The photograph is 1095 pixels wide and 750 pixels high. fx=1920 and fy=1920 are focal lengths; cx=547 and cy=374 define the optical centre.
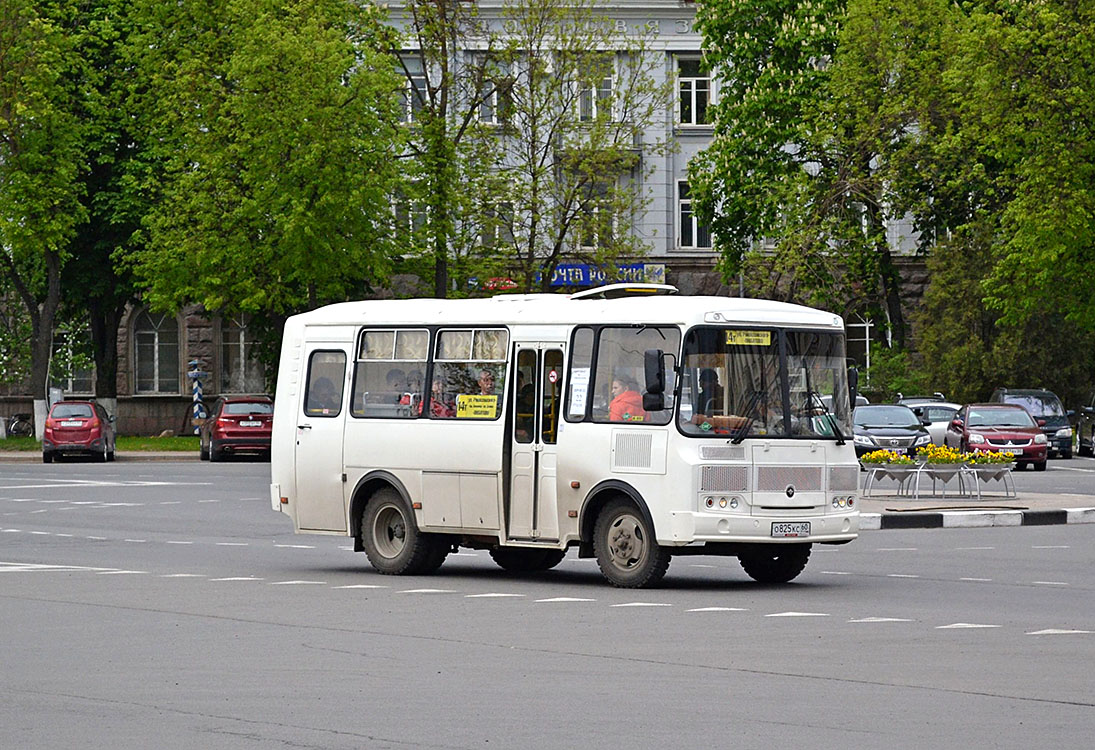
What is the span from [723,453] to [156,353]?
48153mm

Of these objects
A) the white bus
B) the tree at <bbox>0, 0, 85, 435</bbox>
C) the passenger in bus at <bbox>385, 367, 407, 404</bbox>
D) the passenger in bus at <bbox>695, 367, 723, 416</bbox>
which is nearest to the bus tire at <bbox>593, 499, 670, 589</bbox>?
the white bus

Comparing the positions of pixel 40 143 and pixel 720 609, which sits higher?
pixel 40 143

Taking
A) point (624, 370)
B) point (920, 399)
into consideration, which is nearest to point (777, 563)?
point (624, 370)

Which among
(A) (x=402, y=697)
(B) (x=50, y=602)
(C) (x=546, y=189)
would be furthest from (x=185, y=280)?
(A) (x=402, y=697)

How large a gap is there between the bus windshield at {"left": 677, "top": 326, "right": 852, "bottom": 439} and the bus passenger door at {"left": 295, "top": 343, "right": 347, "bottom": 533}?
162 inches

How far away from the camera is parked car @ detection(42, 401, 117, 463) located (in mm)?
48188

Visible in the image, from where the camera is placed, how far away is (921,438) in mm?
40688

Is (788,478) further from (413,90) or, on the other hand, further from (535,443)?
(413,90)

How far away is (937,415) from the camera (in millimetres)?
47875

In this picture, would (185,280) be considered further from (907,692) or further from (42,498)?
(907,692)

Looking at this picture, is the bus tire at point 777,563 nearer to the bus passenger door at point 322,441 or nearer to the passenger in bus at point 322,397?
the bus passenger door at point 322,441

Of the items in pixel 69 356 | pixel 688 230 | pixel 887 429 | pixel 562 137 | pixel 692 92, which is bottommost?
pixel 887 429

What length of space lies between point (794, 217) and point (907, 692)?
37576 millimetres

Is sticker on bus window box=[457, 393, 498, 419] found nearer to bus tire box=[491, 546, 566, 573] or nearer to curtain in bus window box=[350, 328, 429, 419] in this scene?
curtain in bus window box=[350, 328, 429, 419]
